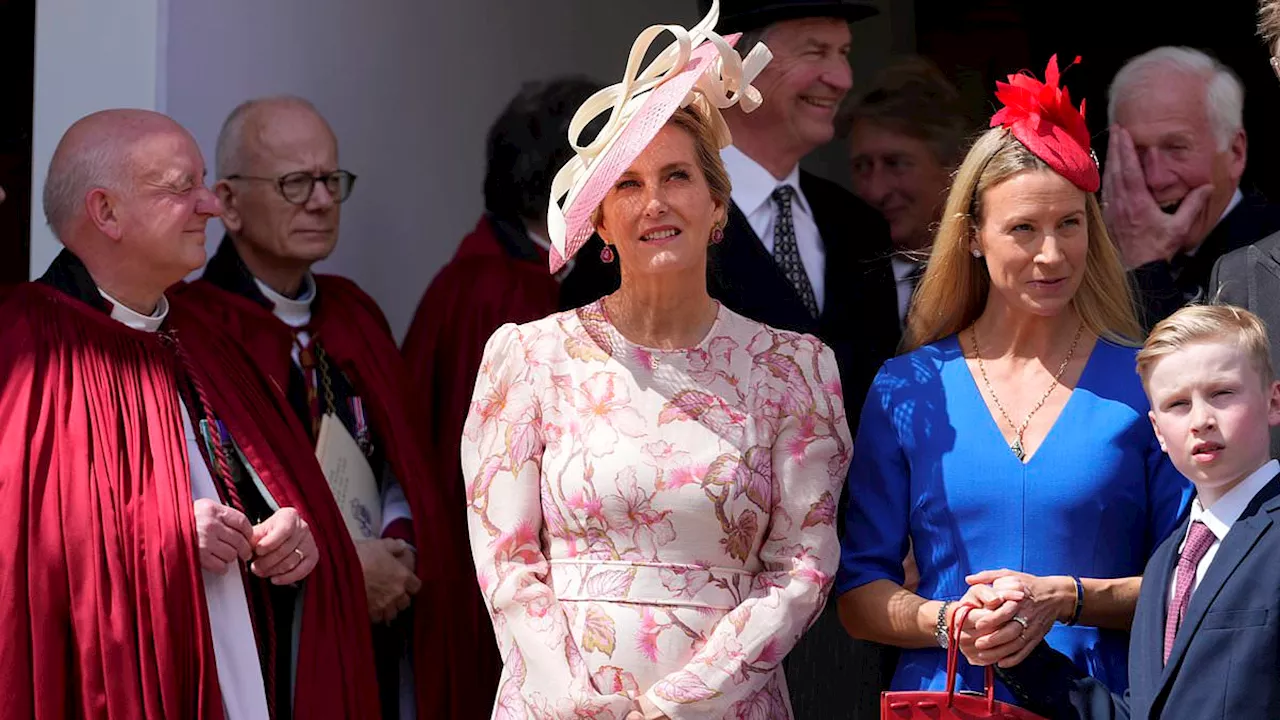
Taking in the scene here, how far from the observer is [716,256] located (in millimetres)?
4660

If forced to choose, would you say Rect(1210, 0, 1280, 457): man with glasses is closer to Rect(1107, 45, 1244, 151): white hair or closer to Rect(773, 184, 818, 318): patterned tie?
Rect(1107, 45, 1244, 151): white hair

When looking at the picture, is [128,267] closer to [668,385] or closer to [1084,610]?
[668,385]

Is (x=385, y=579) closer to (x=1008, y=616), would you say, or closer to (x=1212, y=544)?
(x=1008, y=616)

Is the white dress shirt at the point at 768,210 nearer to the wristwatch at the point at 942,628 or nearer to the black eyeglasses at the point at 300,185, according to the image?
the black eyeglasses at the point at 300,185

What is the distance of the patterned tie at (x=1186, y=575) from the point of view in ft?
10.9

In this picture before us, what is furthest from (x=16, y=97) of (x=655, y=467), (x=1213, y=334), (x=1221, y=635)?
(x=1221, y=635)

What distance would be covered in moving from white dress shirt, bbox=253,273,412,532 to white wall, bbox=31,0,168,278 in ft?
2.32

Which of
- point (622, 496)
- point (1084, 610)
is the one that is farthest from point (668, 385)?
point (1084, 610)

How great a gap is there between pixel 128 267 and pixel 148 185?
19 centimetres

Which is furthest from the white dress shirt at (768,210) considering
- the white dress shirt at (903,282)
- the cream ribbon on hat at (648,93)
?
the cream ribbon on hat at (648,93)

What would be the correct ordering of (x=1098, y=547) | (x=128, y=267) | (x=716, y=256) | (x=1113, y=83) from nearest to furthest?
1. (x=1098, y=547)
2. (x=128, y=267)
3. (x=716, y=256)
4. (x=1113, y=83)

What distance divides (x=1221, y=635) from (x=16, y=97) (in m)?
3.60

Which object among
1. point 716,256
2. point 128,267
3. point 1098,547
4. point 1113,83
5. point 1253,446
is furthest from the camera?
point 1113,83

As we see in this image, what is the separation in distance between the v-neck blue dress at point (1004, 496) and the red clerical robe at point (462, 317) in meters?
1.59
